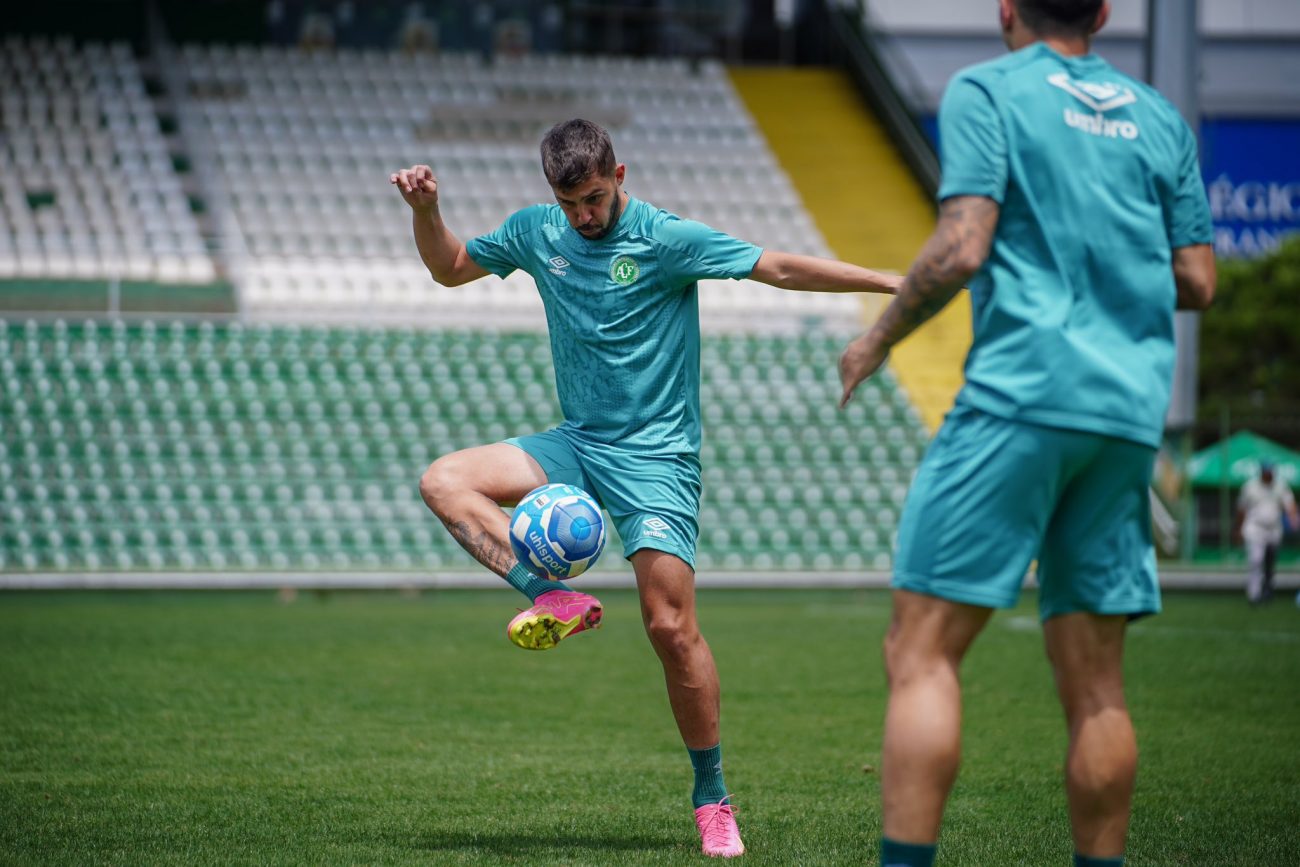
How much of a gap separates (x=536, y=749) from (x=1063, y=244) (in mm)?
3899

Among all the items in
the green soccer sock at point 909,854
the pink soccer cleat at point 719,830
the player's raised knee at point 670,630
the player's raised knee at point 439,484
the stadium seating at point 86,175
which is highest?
the green soccer sock at point 909,854

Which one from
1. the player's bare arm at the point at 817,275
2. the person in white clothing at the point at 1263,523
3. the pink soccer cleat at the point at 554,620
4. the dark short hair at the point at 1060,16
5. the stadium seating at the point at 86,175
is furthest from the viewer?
the stadium seating at the point at 86,175

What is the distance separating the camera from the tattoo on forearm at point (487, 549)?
4566 millimetres

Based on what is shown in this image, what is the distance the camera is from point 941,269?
123 inches

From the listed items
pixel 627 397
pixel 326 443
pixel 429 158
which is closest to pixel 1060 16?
pixel 627 397

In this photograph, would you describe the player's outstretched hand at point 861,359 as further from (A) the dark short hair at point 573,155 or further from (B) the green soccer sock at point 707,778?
(B) the green soccer sock at point 707,778

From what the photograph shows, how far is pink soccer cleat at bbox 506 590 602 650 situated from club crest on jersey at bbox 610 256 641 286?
0.99 meters

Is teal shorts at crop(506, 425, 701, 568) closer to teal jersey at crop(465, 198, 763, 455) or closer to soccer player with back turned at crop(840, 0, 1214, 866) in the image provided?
teal jersey at crop(465, 198, 763, 455)

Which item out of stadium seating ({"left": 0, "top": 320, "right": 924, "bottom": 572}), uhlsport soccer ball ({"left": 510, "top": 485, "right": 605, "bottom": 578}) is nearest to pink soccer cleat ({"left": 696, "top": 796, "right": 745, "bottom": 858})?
uhlsport soccer ball ({"left": 510, "top": 485, "right": 605, "bottom": 578})

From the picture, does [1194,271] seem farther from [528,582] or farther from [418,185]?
[418,185]

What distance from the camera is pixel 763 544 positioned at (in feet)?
57.0

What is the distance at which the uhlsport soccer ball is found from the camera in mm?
4547

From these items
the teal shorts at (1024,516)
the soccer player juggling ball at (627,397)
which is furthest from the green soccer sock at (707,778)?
the teal shorts at (1024,516)

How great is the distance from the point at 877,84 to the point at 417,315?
12.1 meters
